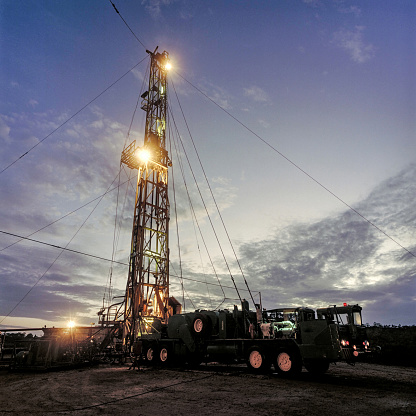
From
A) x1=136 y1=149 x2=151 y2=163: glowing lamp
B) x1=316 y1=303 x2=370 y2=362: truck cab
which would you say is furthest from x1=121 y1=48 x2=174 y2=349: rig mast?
x1=316 y1=303 x2=370 y2=362: truck cab

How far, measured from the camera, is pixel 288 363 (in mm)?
11531

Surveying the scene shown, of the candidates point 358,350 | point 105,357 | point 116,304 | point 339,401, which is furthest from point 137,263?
point 339,401

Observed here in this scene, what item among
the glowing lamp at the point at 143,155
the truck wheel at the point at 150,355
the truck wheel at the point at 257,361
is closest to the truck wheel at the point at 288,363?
the truck wheel at the point at 257,361

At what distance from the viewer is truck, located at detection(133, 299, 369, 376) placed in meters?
10.9

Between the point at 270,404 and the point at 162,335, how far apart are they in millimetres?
11075

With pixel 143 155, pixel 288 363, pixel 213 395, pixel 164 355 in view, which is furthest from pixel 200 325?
pixel 143 155

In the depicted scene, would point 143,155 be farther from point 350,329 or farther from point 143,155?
point 350,329

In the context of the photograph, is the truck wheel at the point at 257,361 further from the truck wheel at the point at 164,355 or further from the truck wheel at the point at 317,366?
the truck wheel at the point at 164,355

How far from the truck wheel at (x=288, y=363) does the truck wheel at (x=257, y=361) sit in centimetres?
53

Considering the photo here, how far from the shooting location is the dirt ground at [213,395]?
6715 millimetres

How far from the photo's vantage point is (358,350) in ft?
35.4

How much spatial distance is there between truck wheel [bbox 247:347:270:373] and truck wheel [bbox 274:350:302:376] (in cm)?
53

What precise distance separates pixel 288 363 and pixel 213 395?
4464mm

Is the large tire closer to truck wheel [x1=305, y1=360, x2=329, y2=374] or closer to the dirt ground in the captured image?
the dirt ground
